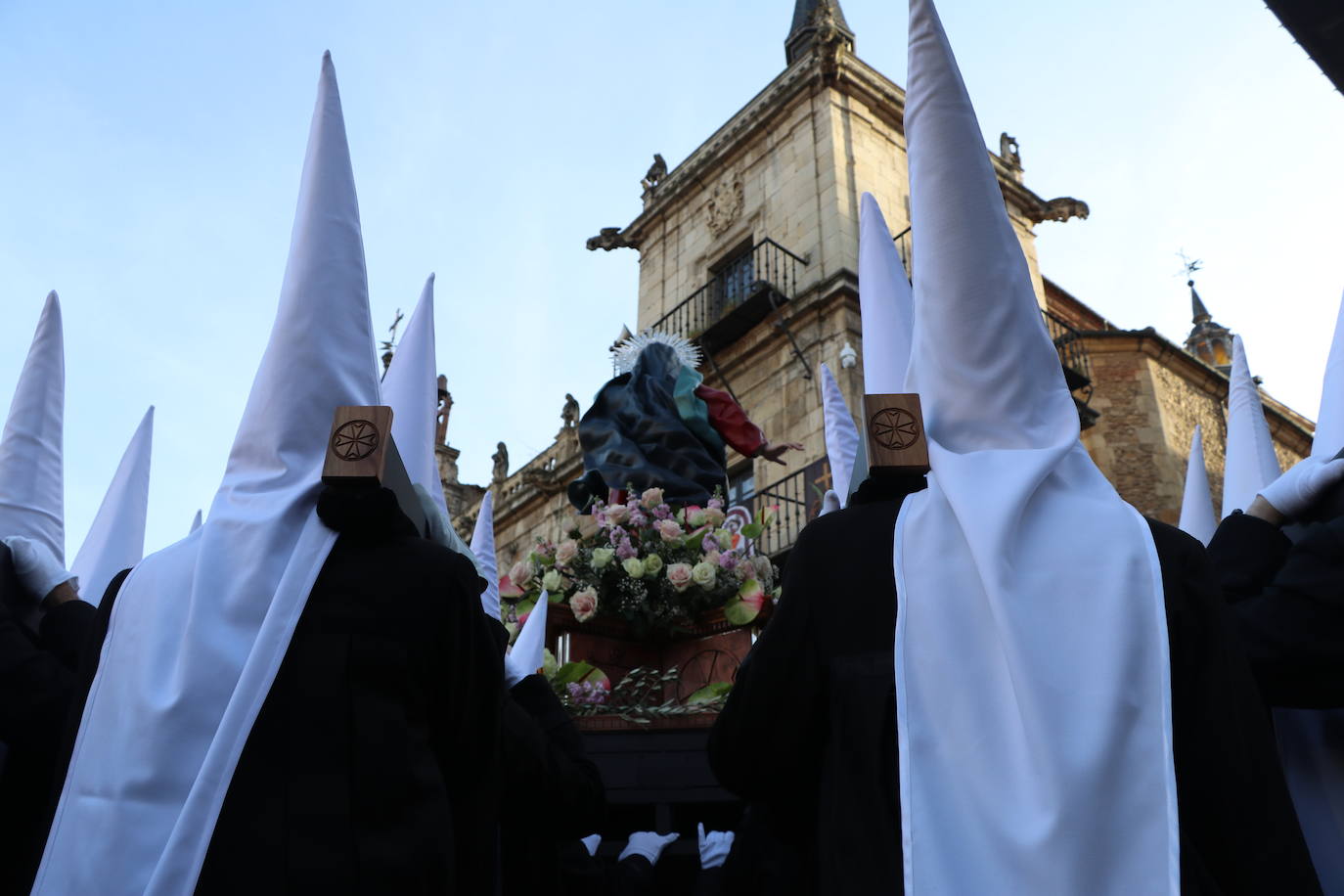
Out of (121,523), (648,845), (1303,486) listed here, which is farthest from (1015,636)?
(121,523)

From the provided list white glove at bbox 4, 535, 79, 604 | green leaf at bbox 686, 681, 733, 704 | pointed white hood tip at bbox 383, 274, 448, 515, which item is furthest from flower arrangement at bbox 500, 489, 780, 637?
white glove at bbox 4, 535, 79, 604

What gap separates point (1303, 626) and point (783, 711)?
43.3 inches

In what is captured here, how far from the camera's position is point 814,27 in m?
17.2

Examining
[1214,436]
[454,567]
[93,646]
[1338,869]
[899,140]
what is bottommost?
[1338,869]

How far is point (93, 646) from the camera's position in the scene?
2201 millimetres

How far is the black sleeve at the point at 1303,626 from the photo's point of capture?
6.86ft

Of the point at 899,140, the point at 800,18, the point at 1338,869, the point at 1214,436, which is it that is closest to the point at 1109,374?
the point at 1214,436

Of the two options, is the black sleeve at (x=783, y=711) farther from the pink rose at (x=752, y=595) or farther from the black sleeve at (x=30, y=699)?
the pink rose at (x=752, y=595)

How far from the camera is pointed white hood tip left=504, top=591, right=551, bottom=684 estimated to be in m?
3.05

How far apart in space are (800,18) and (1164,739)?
19.9 meters

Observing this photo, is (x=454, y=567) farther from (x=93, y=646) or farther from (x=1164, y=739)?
(x=1164, y=739)

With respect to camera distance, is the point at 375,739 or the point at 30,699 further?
the point at 30,699

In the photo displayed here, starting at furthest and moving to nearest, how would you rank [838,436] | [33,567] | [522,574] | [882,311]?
1. [522,574]
2. [838,436]
3. [882,311]
4. [33,567]

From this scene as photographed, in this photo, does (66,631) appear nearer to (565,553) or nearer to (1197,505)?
(565,553)
